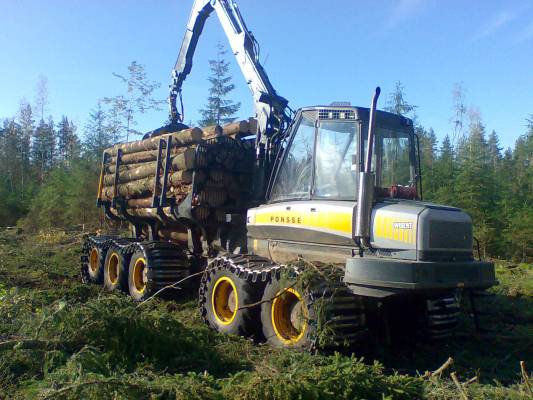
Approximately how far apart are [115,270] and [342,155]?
23.4 feet

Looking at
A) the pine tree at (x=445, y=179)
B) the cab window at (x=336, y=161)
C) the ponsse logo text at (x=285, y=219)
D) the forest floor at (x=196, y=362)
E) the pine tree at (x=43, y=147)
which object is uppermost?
the pine tree at (x=43, y=147)

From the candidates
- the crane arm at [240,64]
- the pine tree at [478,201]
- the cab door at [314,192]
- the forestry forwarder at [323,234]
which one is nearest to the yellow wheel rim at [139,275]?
the forestry forwarder at [323,234]

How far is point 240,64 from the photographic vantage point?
10.5 metres

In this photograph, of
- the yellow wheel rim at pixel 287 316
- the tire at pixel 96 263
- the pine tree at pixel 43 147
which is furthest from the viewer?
the pine tree at pixel 43 147

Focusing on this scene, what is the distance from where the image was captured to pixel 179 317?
8664 mm

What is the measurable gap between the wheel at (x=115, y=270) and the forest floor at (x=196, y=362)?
2.37 metres

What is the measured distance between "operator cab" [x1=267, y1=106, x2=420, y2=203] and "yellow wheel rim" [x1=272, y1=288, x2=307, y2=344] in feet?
4.20

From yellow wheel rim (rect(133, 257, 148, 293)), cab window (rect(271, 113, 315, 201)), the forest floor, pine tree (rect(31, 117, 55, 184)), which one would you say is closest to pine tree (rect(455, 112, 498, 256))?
the forest floor

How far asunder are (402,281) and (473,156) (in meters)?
19.1

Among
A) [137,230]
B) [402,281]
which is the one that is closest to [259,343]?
[402,281]

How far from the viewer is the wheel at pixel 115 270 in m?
11.0

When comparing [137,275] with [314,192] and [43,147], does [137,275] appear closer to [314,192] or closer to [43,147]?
[314,192]

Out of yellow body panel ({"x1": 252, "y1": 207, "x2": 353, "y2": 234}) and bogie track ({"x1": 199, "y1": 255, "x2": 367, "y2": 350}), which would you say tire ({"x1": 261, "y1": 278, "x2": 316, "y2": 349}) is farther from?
yellow body panel ({"x1": 252, "y1": 207, "x2": 353, "y2": 234})

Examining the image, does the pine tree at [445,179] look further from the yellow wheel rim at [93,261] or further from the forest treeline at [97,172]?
the yellow wheel rim at [93,261]
